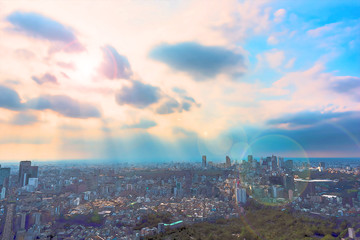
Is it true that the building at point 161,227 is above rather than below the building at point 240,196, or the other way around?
below

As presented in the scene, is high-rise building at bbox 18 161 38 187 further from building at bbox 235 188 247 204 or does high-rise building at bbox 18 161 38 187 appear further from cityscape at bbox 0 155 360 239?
building at bbox 235 188 247 204

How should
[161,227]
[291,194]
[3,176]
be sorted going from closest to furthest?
[161,227] < [291,194] < [3,176]

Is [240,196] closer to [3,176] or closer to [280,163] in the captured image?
[3,176]

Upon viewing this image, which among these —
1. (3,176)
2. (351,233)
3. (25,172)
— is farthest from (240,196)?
(25,172)

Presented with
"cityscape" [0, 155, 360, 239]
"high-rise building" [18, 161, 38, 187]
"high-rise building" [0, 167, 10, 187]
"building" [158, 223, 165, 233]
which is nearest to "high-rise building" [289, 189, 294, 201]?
"cityscape" [0, 155, 360, 239]

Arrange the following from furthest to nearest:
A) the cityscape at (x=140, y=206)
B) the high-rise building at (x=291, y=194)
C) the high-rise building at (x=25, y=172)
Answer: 1. the high-rise building at (x=25, y=172)
2. the high-rise building at (x=291, y=194)
3. the cityscape at (x=140, y=206)

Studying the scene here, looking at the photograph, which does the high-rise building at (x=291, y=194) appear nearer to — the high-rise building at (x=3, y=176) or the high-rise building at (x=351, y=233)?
the high-rise building at (x=351, y=233)

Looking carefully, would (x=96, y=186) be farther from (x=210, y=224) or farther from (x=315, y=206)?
(x=315, y=206)

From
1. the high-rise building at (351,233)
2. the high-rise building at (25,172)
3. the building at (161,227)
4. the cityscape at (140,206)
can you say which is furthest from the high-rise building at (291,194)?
the high-rise building at (25,172)
